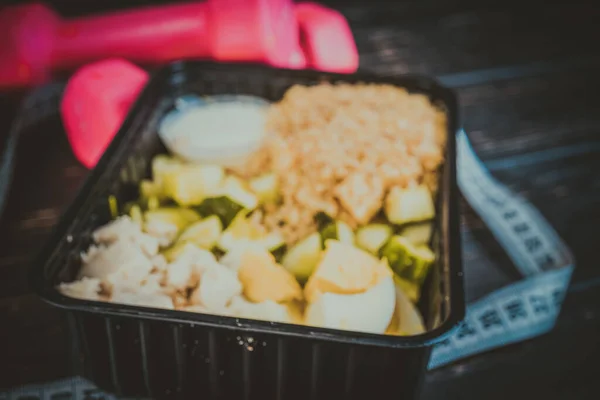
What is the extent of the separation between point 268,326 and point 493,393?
419 mm

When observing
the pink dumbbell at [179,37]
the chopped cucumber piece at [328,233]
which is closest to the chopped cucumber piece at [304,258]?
the chopped cucumber piece at [328,233]

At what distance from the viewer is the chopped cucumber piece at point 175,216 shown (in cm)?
107

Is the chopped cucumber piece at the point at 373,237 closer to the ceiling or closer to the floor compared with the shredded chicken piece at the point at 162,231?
closer to the floor

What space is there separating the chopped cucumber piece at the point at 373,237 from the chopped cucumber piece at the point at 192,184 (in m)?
0.28

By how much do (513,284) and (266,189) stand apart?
0.48m

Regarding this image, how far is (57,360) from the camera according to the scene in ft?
3.23

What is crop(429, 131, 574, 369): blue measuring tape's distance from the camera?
3.37ft

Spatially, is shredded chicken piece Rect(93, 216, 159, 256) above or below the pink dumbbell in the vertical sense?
below

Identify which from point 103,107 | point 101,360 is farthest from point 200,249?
point 103,107

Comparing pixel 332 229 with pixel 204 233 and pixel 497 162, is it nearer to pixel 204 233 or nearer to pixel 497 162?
pixel 204 233

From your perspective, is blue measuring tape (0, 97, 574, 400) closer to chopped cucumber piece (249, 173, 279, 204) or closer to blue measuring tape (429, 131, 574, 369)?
blue measuring tape (429, 131, 574, 369)

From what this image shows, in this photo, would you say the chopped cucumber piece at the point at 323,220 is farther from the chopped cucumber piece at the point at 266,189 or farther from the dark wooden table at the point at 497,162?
the dark wooden table at the point at 497,162

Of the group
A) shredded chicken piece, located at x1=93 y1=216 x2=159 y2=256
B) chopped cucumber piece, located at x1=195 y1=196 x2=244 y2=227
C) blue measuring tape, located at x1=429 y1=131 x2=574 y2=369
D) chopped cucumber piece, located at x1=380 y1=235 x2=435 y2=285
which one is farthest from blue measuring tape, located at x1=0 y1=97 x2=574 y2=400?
chopped cucumber piece, located at x1=195 y1=196 x2=244 y2=227

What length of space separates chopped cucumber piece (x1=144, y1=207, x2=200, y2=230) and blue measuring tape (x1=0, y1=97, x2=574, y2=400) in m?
0.28
